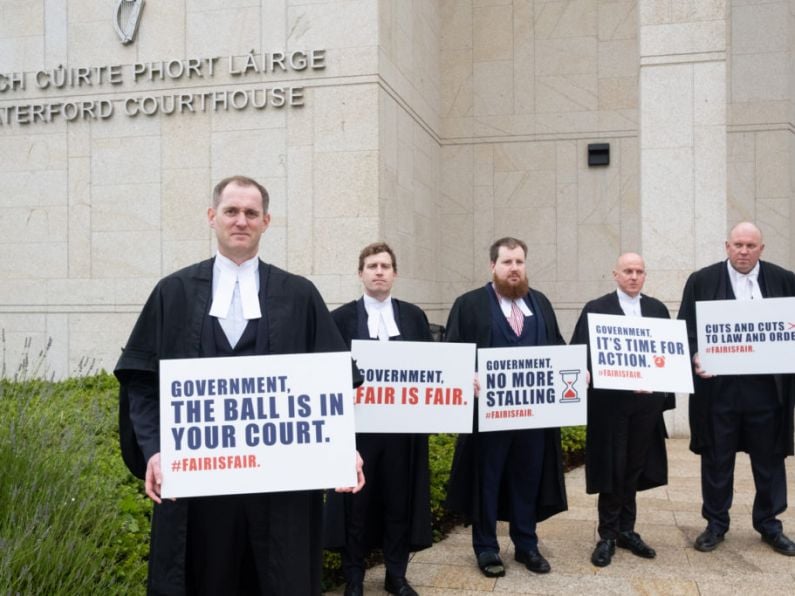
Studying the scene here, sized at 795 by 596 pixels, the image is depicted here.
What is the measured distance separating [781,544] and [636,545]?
1082mm

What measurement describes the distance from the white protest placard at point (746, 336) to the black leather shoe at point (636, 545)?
53.9 inches

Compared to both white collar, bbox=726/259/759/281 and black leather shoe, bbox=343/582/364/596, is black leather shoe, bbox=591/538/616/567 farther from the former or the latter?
white collar, bbox=726/259/759/281

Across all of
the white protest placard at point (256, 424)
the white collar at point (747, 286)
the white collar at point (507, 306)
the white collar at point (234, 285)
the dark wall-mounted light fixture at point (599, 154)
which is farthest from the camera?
the dark wall-mounted light fixture at point (599, 154)

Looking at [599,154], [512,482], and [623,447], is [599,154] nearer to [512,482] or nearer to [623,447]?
[623,447]

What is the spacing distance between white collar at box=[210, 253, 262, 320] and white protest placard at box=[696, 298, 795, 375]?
13.2 feet

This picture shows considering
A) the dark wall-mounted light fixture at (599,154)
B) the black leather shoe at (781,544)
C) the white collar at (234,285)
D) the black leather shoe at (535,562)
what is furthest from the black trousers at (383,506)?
the dark wall-mounted light fixture at (599,154)

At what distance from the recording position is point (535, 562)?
19.0 ft

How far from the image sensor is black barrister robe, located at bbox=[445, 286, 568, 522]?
19.4 feet

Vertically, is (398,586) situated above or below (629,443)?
below

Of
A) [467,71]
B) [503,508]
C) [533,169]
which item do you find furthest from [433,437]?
[467,71]

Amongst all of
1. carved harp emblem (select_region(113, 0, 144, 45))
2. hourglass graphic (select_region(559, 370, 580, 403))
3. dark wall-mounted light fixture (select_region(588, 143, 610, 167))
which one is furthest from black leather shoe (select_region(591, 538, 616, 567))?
carved harp emblem (select_region(113, 0, 144, 45))

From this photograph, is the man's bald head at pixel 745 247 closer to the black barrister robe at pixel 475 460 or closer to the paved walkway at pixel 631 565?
the black barrister robe at pixel 475 460

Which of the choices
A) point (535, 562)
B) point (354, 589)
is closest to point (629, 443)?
point (535, 562)

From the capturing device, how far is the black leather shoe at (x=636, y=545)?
6121 millimetres
